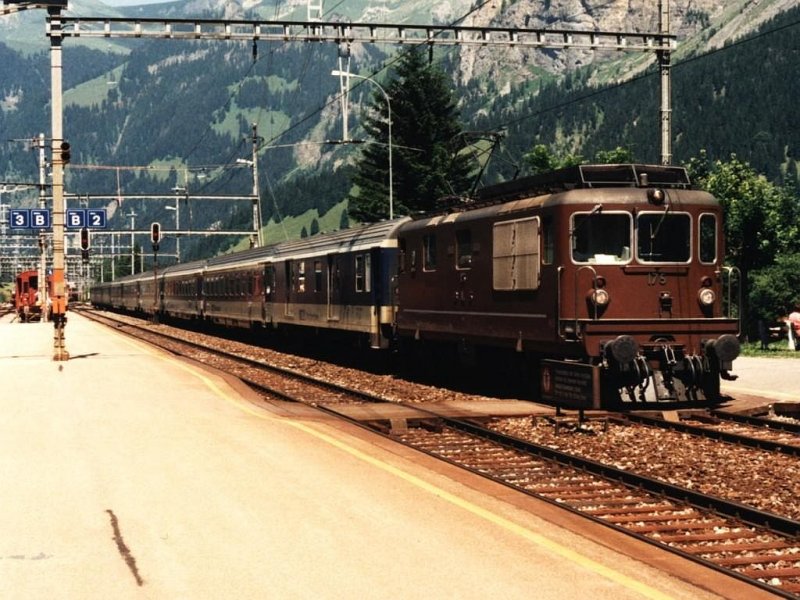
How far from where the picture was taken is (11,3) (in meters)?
28.2

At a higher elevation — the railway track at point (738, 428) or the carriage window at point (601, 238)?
the carriage window at point (601, 238)

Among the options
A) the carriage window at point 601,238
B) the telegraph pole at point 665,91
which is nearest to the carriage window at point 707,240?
the carriage window at point 601,238

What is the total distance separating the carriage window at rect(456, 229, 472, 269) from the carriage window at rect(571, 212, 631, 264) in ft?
11.5

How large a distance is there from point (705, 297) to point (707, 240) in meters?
0.90

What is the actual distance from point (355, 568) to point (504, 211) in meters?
12.0

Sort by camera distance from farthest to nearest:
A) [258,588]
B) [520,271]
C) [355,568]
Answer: [520,271], [355,568], [258,588]

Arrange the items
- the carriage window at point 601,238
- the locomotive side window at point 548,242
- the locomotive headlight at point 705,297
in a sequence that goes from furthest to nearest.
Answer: the locomotive headlight at point 705,297, the locomotive side window at point 548,242, the carriage window at point 601,238

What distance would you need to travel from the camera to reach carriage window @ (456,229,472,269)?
20.3 m

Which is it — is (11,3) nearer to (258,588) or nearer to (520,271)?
(520,271)

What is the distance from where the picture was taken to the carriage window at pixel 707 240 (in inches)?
691

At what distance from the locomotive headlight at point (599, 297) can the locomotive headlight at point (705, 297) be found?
5.11 feet

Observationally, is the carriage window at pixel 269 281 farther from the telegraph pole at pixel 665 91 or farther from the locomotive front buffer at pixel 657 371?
the locomotive front buffer at pixel 657 371

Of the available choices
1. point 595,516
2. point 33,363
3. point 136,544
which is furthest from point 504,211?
point 33,363

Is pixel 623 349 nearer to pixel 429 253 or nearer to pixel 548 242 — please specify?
pixel 548 242
